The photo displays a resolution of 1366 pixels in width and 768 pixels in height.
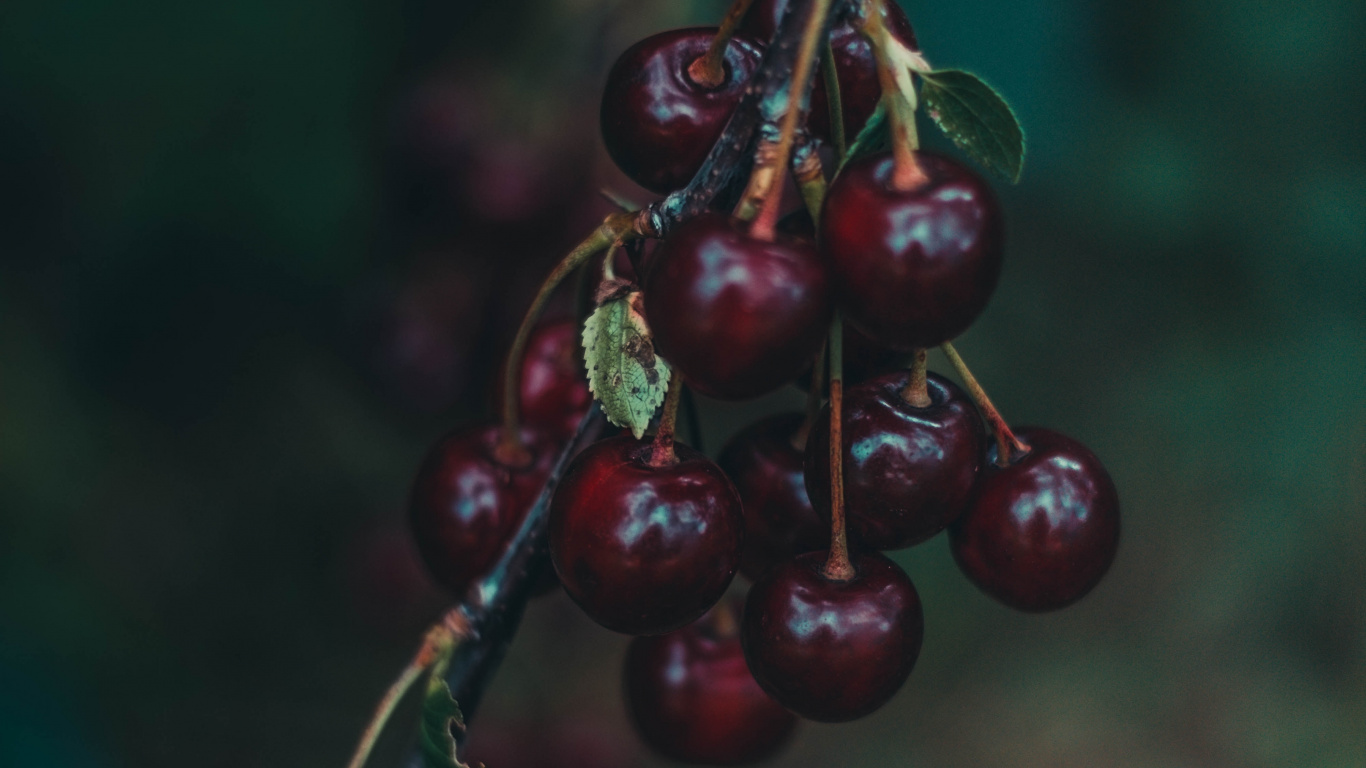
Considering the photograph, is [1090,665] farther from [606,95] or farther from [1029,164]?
[606,95]

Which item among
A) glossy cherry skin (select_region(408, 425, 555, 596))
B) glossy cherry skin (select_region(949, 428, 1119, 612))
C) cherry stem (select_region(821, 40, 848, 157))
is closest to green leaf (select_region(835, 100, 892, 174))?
cherry stem (select_region(821, 40, 848, 157))

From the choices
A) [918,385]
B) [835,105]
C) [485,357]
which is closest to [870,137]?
[835,105]

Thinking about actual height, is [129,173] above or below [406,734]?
above

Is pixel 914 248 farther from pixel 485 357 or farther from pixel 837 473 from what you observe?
pixel 485 357

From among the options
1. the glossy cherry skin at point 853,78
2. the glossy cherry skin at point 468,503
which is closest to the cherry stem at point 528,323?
the glossy cherry skin at point 468,503

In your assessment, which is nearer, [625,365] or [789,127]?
[789,127]

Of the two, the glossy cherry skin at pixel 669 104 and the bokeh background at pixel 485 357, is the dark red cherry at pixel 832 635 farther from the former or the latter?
the bokeh background at pixel 485 357

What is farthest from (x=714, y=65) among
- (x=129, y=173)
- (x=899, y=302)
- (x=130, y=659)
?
(x=130, y=659)

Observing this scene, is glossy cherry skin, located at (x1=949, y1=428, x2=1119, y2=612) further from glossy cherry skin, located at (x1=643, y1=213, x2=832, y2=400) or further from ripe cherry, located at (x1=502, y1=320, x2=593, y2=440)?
ripe cherry, located at (x1=502, y1=320, x2=593, y2=440)
